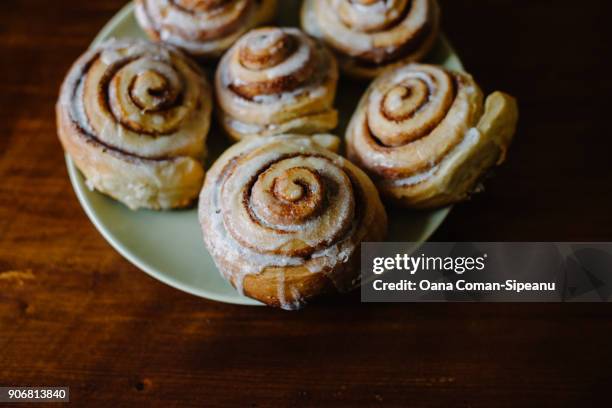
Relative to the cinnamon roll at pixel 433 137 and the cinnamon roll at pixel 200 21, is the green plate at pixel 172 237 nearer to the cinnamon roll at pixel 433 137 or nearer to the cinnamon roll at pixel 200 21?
the cinnamon roll at pixel 433 137

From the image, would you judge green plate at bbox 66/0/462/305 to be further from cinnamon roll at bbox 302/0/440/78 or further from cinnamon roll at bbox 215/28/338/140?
cinnamon roll at bbox 302/0/440/78

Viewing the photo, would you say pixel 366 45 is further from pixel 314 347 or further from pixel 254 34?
pixel 314 347

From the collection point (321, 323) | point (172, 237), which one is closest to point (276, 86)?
point (172, 237)

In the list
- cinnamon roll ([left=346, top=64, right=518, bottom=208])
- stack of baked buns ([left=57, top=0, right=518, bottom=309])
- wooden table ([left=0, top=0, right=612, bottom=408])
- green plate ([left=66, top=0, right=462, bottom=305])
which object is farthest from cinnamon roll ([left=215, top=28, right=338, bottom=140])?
wooden table ([left=0, top=0, right=612, bottom=408])

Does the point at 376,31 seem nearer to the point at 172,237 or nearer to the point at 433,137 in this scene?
the point at 433,137

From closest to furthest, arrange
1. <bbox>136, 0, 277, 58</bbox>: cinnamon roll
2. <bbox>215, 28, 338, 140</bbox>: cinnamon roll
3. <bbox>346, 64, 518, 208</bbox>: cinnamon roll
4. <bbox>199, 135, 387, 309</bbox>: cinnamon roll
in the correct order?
1. <bbox>199, 135, 387, 309</bbox>: cinnamon roll
2. <bbox>346, 64, 518, 208</bbox>: cinnamon roll
3. <bbox>215, 28, 338, 140</bbox>: cinnamon roll
4. <bbox>136, 0, 277, 58</bbox>: cinnamon roll

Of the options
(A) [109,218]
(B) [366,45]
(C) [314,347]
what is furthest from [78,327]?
(B) [366,45]
